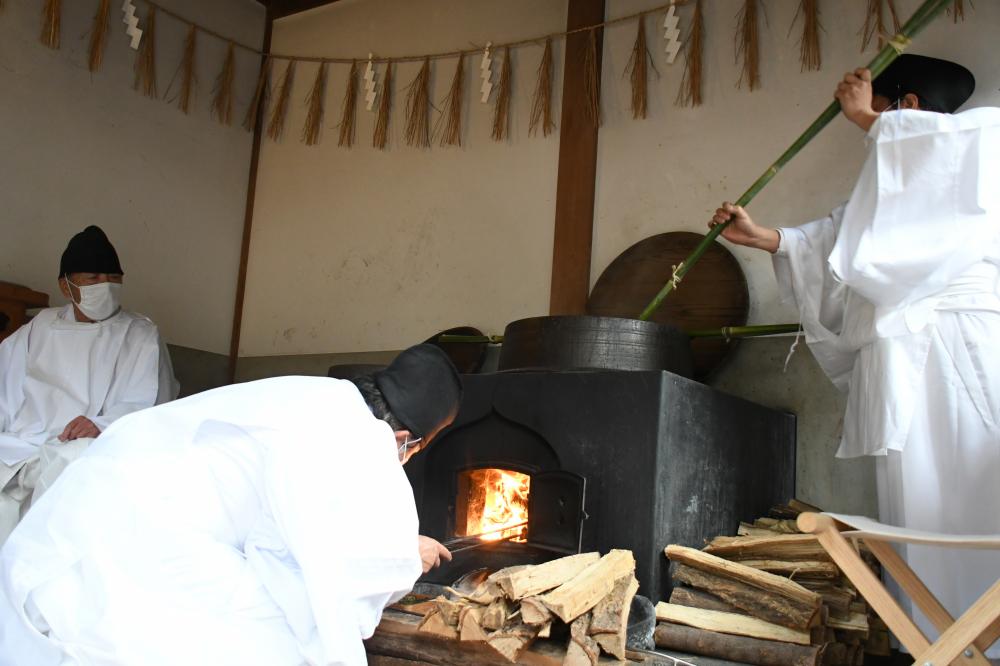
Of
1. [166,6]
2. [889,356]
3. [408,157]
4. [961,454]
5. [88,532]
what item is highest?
[166,6]

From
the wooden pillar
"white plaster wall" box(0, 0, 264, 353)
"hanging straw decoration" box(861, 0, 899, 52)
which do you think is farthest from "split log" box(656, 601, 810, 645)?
"white plaster wall" box(0, 0, 264, 353)

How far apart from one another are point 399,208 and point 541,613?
3.72 m

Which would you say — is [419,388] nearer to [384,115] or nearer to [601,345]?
[601,345]

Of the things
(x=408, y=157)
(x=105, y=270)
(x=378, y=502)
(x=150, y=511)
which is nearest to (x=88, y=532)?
(x=150, y=511)

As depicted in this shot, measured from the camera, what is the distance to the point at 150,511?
6.29ft

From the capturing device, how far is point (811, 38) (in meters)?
4.07

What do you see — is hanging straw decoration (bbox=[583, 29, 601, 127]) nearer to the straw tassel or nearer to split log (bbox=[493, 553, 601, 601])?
the straw tassel

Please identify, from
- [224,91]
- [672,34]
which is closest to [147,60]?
[224,91]

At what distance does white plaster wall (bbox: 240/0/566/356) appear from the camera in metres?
5.02

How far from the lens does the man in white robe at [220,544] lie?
73.3 inches

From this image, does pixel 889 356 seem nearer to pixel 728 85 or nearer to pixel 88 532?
pixel 728 85

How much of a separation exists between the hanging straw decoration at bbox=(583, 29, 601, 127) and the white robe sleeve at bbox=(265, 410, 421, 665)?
10.2 ft

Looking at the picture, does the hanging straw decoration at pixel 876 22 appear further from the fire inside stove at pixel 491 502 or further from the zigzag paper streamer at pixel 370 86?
the zigzag paper streamer at pixel 370 86

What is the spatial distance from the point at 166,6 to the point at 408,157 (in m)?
1.95
